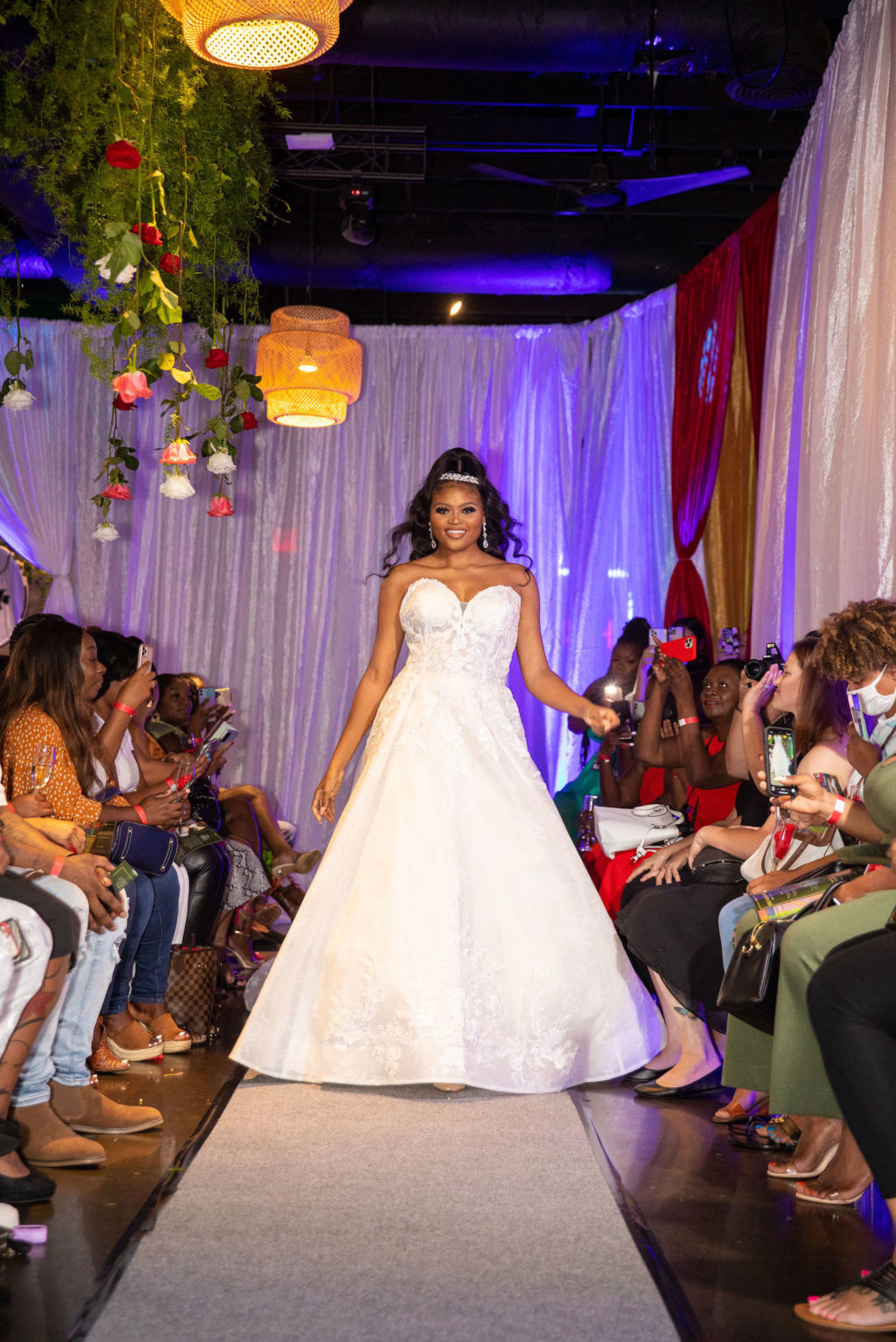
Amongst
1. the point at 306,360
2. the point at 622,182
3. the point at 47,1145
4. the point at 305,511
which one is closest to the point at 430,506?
the point at 47,1145

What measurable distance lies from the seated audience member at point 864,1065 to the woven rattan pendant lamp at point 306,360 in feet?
16.3

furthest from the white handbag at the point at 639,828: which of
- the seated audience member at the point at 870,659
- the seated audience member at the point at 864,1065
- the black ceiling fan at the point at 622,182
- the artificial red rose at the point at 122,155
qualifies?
the black ceiling fan at the point at 622,182

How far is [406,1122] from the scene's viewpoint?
3057 mm

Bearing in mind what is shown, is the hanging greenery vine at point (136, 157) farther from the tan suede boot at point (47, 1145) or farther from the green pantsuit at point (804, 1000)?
the green pantsuit at point (804, 1000)

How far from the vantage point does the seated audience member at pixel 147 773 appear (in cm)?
415

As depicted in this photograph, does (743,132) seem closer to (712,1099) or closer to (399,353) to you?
(399,353)

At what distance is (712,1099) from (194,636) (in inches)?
219

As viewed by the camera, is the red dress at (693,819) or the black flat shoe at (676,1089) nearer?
the black flat shoe at (676,1089)

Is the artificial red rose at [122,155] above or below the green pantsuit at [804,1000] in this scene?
above

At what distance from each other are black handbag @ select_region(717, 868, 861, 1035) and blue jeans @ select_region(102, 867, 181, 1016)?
1.96 metres

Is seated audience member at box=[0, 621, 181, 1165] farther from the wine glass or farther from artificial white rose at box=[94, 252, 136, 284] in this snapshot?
artificial white rose at box=[94, 252, 136, 284]

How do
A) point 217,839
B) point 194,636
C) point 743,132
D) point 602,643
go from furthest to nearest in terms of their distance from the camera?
1. point 194,636
2. point 602,643
3. point 743,132
4. point 217,839

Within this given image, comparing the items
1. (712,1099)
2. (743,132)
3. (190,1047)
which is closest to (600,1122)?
(712,1099)

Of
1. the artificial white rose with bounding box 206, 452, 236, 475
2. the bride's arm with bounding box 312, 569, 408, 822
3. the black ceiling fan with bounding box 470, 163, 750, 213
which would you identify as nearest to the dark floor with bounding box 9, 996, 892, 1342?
the bride's arm with bounding box 312, 569, 408, 822
